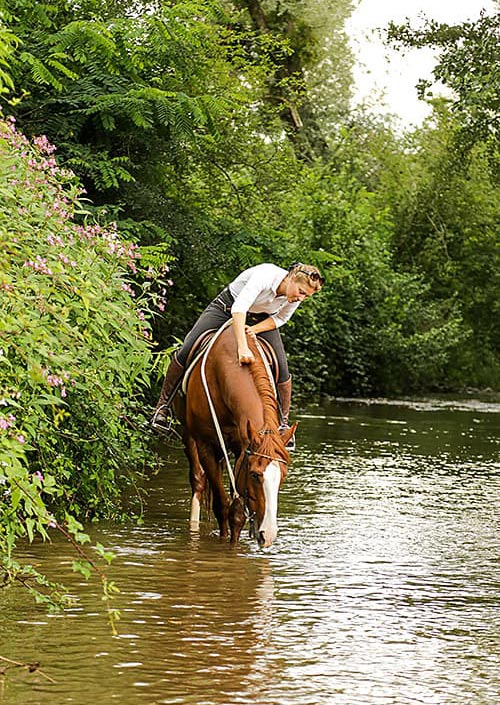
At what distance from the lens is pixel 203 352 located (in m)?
10.5

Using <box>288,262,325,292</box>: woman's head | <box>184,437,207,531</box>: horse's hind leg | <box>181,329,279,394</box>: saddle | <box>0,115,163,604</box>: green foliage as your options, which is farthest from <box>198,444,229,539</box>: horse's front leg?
<box>288,262,325,292</box>: woman's head

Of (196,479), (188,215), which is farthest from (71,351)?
(188,215)

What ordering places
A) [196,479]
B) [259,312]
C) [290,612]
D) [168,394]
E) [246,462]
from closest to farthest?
1. [290,612]
2. [246,462]
3. [259,312]
4. [196,479]
5. [168,394]

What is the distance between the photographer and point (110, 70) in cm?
1694

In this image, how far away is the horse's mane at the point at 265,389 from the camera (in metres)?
9.42

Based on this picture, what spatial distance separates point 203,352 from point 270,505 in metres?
2.04

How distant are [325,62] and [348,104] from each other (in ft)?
6.60

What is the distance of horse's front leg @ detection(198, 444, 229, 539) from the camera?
1019 centimetres

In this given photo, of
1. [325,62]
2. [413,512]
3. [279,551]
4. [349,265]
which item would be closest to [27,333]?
[279,551]

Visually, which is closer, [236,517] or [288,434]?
[288,434]

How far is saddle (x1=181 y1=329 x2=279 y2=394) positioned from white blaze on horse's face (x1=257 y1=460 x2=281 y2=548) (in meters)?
1.50

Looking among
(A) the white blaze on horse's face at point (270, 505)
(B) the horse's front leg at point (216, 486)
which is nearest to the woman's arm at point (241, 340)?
(B) the horse's front leg at point (216, 486)

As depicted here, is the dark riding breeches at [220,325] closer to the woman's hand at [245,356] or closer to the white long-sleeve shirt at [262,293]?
the white long-sleeve shirt at [262,293]

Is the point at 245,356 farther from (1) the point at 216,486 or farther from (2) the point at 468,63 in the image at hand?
(2) the point at 468,63
